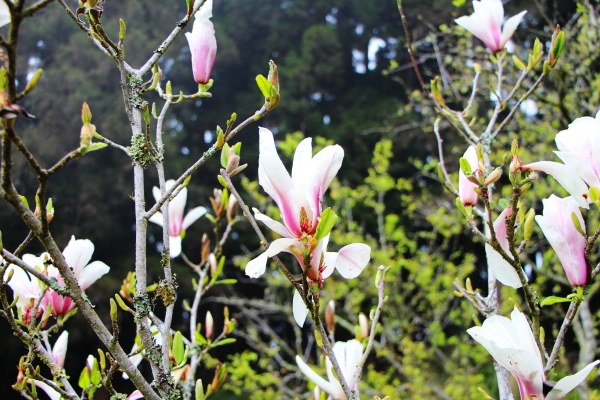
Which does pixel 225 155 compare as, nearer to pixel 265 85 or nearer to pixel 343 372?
pixel 265 85

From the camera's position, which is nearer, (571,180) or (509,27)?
(571,180)

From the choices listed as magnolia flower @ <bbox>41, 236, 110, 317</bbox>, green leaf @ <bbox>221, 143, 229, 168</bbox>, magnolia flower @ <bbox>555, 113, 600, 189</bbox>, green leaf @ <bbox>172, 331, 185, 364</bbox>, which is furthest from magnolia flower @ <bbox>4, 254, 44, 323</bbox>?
magnolia flower @ <bbox>555, 113, 600, 189</bbox>

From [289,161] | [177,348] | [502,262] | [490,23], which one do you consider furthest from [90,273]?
[289,161]

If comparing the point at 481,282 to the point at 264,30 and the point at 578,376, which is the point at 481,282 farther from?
the point at 578,376

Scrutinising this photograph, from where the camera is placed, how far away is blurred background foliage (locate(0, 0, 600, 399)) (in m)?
4.37

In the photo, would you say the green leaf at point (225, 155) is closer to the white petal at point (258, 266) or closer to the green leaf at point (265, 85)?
the green leaf at point (265, 85)

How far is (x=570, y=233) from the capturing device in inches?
21.0

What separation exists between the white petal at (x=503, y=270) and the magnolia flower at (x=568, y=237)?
60 mm

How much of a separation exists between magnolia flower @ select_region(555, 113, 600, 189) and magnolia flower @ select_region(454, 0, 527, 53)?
476 mm

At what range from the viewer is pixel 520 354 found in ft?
1.52

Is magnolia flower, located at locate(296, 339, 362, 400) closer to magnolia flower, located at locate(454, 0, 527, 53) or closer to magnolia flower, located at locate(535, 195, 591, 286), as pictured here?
magnolia flower, located at locate(535, 195, 591, 286)

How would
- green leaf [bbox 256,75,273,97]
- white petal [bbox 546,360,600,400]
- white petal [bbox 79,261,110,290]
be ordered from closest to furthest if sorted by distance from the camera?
white petal [bbox 546,360,600,400] → green leaf [bbox 256,75,273,97] → white petal [bbox 79,261,110,290]

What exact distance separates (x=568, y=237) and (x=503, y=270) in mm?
86

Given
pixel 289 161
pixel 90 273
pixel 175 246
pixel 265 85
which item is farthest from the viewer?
pixel 289 161
